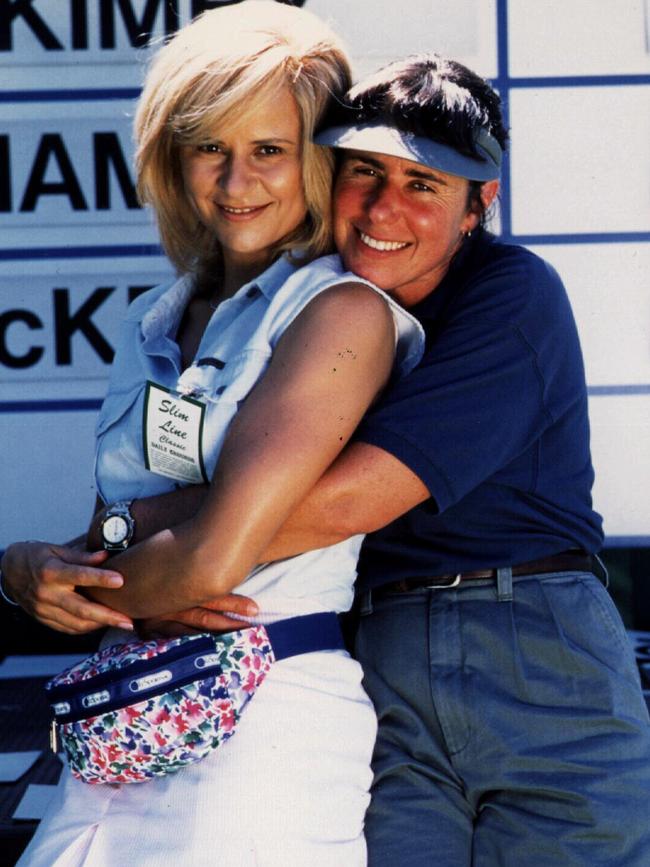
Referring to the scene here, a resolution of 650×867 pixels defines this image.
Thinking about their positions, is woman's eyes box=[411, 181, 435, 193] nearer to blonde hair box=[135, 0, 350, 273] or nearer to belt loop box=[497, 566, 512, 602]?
blonde hair box=[135, 0, 350, 273]

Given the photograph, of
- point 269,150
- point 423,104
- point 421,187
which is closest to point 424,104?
point 423,104

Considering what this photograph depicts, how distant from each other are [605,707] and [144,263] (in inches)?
73.9

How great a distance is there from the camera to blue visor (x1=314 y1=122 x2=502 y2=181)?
2033 millimetres

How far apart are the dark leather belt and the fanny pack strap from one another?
21 cm

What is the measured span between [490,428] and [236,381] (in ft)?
1.26

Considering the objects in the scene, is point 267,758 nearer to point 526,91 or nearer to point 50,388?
point 50,388

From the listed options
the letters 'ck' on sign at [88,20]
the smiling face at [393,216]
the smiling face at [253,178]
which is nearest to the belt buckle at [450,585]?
the smiling face at [393,216]

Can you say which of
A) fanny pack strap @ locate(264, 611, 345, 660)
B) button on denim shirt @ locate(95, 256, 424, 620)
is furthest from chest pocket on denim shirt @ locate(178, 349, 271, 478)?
fanny pack strap @ locate(264, 611, 345, 660)

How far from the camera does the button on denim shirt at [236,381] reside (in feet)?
6.34

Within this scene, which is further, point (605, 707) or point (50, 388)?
point (50, 388)

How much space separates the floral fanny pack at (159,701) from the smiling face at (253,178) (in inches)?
26.0

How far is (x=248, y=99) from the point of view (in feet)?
6.64

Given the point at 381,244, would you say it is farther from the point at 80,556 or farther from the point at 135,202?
the point at 135,202

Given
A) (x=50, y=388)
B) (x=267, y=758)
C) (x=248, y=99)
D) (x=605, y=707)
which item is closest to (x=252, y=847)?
(x=267, y=758)
